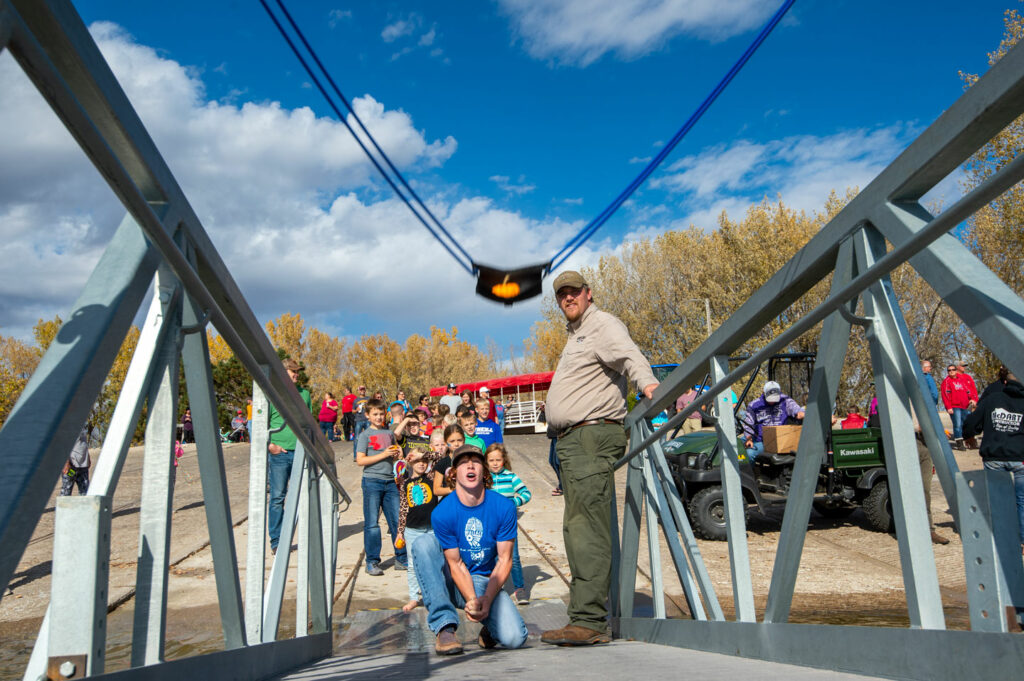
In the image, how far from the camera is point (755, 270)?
109 ft

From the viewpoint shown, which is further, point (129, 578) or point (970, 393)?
point (970, 393)

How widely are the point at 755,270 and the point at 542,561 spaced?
27588 millimetres

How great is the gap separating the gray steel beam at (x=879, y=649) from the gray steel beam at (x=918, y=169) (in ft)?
3.35

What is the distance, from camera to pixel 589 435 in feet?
13.5

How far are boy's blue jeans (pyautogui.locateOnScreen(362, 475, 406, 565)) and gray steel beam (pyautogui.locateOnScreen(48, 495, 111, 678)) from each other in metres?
5.80

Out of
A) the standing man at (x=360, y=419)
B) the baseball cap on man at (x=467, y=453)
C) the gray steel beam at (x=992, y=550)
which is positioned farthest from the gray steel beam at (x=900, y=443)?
the standing man at (x=360, y=419)

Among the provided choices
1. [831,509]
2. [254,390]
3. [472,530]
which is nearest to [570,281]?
[472,530]

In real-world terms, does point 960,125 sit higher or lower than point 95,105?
lower

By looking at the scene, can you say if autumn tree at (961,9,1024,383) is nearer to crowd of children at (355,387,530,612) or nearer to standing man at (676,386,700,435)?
standing man at (676,386,700,435)

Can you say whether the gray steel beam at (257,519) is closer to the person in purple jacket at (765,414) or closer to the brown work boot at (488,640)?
the brown work boot at (488,640)

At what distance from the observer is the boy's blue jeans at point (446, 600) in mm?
4379

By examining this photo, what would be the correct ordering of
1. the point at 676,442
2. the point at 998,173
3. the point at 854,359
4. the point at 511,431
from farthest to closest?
1. the point at 511,431
2. the point at 854,359
3. the point at 676,442
4. the point at 998,173

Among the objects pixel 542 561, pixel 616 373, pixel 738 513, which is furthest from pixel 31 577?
pixel 738 513

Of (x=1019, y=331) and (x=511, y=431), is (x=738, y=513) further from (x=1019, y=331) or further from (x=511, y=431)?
(x=511, y=431)
